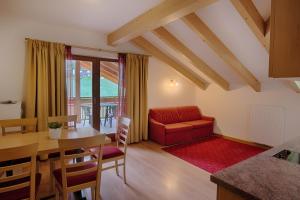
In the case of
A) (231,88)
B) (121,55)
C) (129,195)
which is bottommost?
(129,195)

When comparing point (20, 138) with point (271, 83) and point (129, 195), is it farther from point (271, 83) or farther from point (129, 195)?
point (271, 83)

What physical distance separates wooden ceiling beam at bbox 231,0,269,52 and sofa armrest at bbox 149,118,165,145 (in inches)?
108

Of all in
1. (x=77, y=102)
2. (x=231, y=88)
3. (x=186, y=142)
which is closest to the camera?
(x=77, y=102)

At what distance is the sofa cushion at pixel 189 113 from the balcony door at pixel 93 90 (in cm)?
194

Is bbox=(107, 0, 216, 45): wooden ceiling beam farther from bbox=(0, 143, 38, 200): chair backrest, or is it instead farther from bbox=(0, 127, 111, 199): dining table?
bbox=(0, 143, 38, 200): chair backrest

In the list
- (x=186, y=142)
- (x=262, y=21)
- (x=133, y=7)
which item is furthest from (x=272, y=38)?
(x=186, y=142)

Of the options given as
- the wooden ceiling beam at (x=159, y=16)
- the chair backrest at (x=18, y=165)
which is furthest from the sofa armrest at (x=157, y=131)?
the chair backrest at (x=18, y=165)

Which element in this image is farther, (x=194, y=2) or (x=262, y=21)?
(x=262, y=21)

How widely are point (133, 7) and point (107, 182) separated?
8.60 feet

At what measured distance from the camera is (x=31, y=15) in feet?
10.9

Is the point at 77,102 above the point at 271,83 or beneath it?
beneath

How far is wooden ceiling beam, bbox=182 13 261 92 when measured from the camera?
297 centimetres

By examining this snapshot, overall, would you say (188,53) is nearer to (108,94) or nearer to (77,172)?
(108,94)

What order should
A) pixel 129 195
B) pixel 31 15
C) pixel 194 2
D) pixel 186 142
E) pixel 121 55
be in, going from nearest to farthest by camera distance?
pixel 194 2 < pixel 129 195 < pixel 31 15 < pixel 121 55 < pixel 186 142
